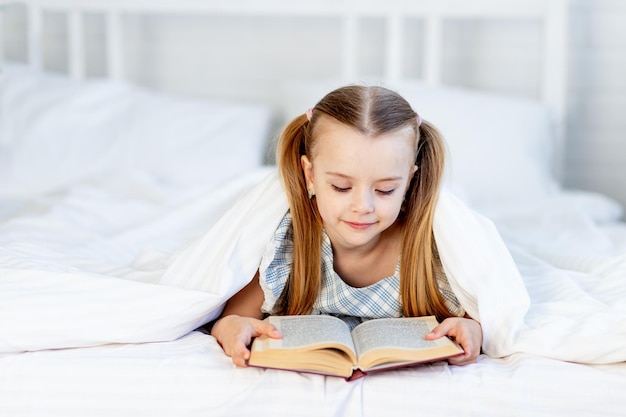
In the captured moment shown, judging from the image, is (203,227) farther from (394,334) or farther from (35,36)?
(35,36)

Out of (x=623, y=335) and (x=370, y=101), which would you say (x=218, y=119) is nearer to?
(x=370, y=101)

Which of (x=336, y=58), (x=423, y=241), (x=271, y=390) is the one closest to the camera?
(x=271, y=390)

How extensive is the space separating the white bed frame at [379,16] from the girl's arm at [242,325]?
1.36 m

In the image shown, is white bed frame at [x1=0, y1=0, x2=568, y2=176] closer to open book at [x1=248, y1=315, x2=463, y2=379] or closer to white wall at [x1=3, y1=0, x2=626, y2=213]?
white wall at [x1=3, y1=0, x2=626, y2=213]

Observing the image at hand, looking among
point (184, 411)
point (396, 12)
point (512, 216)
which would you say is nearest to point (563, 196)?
point (512, 216)

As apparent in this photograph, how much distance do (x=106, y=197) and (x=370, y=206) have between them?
966 mm

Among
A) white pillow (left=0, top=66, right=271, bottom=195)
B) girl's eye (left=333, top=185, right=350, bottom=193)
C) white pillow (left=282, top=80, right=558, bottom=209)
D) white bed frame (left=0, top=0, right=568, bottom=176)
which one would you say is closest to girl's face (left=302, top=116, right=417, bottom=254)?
girl's eye (left=333, top=185, right=350, bottom=193)

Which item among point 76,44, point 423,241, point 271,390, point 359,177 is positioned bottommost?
point 271,390

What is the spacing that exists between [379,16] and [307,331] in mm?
1736

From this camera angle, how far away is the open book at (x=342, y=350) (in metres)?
1.10

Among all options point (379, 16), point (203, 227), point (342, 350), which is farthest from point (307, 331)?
point (379, 16)

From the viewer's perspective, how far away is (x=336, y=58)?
9.31ft

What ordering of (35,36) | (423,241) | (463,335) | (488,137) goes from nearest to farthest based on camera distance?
(463,335), (423,241), (488,137), (35,36)

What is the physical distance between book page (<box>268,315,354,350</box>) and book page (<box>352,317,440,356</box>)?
0.8 inches
